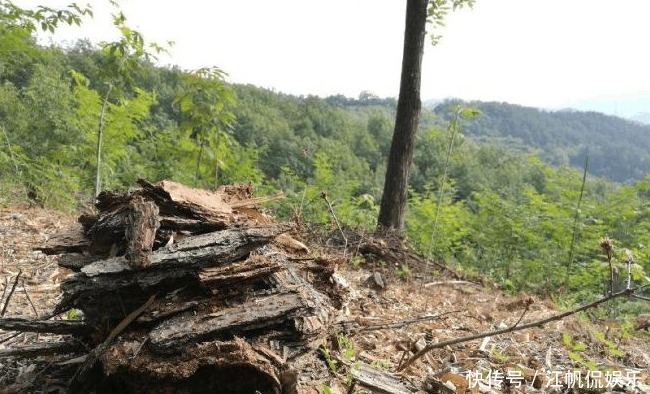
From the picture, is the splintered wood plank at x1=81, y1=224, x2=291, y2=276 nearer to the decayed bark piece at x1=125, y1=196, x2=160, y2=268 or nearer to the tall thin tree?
the decayed bark piece at x1=125, y1=196, x2=160, y2=268

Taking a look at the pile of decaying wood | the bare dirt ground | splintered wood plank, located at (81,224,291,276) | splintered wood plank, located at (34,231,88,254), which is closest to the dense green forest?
the bare dirt ground

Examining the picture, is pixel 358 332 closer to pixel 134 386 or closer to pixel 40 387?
pixel 134 386

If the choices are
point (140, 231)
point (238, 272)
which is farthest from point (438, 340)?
point (140, 231)

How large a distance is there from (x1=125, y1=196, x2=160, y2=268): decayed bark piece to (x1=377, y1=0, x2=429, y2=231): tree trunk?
15.9 feet

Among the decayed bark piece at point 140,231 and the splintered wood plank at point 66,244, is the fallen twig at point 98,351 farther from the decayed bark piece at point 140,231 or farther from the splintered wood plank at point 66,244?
the splintered wood plank at point 66,244

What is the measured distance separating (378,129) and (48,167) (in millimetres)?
103642

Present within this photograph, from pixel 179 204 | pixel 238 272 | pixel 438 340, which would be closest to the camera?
pixel 238 272

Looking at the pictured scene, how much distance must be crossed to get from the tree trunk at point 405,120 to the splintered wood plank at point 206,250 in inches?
184

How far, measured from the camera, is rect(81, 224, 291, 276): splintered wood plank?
2.08m

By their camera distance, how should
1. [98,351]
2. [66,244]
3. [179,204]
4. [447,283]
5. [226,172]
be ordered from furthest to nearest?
[226,172], [447,283], [66,244], [179,204], [98,351]

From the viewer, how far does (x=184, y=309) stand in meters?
2.10

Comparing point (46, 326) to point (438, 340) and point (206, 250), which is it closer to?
point (206, 250)

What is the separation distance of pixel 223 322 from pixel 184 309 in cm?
19

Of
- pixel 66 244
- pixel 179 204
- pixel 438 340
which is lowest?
pixel 438 340
